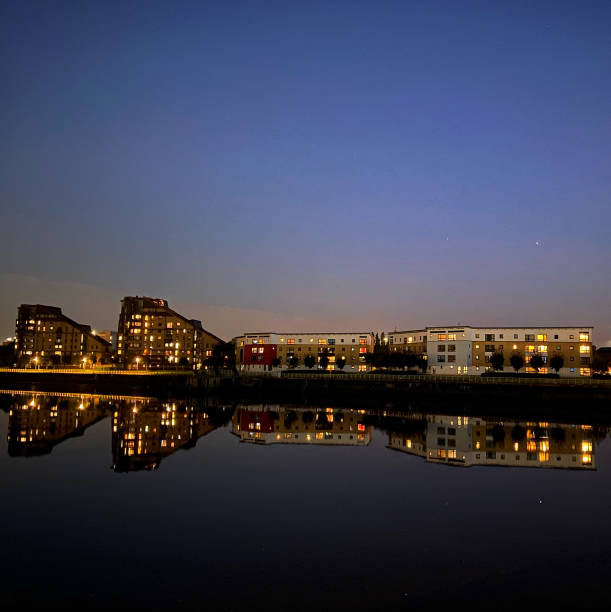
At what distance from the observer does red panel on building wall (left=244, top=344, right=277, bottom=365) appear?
113 meters

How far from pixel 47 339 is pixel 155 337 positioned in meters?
42.6


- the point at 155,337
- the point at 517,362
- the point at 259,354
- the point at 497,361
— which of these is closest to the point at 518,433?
the point at 497,361

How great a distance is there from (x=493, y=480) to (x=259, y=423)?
27.4m

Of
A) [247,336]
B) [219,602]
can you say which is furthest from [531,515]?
[247,336]

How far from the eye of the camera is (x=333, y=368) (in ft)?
352

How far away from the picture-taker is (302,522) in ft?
61.7

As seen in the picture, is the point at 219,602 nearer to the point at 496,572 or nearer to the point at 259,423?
the point at 496,572

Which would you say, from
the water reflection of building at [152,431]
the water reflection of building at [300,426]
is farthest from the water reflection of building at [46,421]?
the water reflection of building at [300,426]

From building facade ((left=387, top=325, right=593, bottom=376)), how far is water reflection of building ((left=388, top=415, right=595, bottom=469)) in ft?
133

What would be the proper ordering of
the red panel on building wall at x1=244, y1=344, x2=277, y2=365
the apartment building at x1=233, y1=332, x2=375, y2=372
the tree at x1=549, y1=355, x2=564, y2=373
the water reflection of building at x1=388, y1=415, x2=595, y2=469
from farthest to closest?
the red panel on building wall at x1=244, y1=344, x2=277, y2=365 < the apartment building at x1=233, y1=332, x2=375, y2=372 < the tree at x1=549, y1=355, x2=564, y2=373 < the water reflection of building at x1=388, y1=415, x2=595, y2=469

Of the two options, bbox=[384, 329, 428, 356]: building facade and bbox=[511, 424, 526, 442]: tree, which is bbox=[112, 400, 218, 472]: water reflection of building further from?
bbox=[384, 329, 428, 356]: building facade

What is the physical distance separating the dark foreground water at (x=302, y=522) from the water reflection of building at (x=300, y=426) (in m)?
0.92

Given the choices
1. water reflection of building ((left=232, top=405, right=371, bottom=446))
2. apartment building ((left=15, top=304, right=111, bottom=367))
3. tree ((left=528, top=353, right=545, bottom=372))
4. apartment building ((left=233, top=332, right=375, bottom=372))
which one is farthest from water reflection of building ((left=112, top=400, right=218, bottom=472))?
apartment building ((left=15, top=304, right=111, bottom=367))

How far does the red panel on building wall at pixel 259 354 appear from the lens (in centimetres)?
11300
